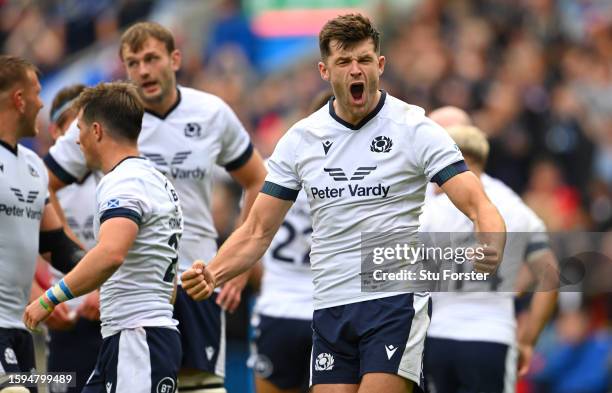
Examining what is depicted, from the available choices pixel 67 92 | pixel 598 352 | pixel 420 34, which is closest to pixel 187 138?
pixel 67 92

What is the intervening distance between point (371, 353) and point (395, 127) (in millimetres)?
1290

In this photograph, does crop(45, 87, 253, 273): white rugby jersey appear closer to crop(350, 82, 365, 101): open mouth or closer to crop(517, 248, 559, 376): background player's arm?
crop(350, 82, 365, 101): open mouth

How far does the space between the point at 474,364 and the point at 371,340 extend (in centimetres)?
279

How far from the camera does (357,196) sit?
7445 millimetres

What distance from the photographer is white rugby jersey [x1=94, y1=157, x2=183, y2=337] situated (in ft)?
24.4

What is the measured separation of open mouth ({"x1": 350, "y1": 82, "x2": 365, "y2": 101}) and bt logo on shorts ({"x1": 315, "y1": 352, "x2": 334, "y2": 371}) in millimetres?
1462

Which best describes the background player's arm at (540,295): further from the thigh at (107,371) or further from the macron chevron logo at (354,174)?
the thigh at (107,371)

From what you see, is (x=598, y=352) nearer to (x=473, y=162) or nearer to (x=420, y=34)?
(x=473, y=162)

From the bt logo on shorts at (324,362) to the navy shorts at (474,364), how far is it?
269cm

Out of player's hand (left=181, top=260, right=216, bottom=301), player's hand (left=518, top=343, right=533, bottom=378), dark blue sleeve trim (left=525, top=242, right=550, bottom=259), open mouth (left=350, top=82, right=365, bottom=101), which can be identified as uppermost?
open mouth (left=350, top=82, right=365, bottom=101)

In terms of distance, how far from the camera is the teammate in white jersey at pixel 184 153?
9094 mm

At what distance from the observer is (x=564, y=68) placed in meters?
18.0

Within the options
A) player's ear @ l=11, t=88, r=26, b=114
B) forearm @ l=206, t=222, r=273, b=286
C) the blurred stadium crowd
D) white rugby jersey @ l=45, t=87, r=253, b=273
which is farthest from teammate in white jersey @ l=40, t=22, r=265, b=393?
the blurred stadium crowd

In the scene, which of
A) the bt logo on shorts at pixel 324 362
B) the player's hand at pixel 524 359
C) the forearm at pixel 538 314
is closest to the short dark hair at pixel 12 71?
the bt logo on shorts at pixel 324 362
